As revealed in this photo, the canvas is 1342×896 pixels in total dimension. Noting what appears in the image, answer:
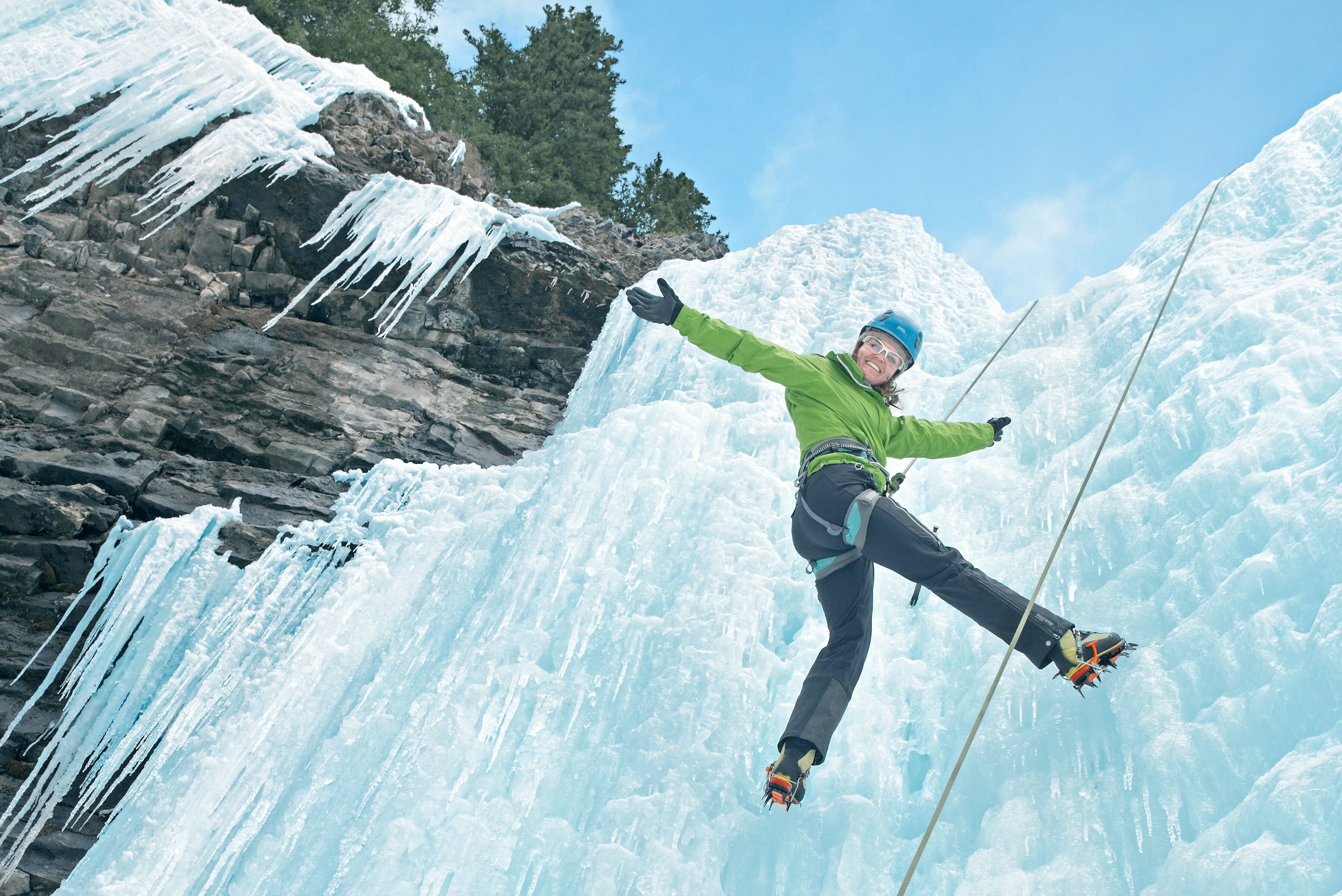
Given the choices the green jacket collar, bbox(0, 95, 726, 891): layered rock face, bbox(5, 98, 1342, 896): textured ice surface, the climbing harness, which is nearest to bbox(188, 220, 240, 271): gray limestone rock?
bbox(0, 95, 726, 891): layered rock face

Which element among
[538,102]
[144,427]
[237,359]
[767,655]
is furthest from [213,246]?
[538,102]

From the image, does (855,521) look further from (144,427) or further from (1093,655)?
(144,427)

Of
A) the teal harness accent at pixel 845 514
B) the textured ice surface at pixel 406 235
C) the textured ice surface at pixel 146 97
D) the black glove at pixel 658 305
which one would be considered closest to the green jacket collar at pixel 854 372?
the teal harness accent at pixel 845 514

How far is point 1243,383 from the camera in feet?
11.8

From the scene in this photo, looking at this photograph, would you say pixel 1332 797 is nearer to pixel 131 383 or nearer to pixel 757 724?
pixel 757 724

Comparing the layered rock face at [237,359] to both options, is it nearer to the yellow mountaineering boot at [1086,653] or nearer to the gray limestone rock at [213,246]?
the gray limestone rock at [213,246]

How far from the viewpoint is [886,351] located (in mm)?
3719

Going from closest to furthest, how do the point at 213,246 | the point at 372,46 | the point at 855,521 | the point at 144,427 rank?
the point at 855,521 < the point at 144,427 < the point at 213,246 < the point at 372,46

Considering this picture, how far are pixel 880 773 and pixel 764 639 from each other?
796 millimetres

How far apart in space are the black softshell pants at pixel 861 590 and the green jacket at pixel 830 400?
324mm

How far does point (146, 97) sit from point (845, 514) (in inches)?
330

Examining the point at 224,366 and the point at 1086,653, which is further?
the point at 224,366

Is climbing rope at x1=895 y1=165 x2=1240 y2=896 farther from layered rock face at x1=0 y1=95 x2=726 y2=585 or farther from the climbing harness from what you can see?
layered rock face at x1=0 y1=95 x2=726 y2=585

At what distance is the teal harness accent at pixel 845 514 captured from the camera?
300 centimetres
